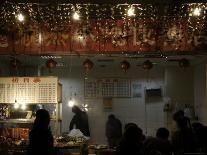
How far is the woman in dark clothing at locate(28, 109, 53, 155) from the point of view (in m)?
7.59

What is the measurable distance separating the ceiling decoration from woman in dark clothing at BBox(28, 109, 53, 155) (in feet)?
9.55

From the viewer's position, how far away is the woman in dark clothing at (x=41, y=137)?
7.59 m

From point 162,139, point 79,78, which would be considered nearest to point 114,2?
point 162,139

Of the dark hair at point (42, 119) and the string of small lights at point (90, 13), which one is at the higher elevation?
the string of small lights at point (90, 13)

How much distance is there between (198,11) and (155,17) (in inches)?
41.9

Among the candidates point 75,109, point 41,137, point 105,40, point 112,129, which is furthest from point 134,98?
point 41,137

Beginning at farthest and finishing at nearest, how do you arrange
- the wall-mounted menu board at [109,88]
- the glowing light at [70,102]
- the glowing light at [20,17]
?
the wall-mounted menu board at [109,88], the glowing light at [70,102], the glowing light at [20,17]

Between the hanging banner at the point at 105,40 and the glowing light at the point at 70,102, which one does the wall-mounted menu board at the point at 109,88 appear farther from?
the hanging banner at the point at 105,40

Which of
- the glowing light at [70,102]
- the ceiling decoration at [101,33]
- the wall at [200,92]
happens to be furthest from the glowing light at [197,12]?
the glowing light at [70,102]

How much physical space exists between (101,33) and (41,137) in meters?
3.57

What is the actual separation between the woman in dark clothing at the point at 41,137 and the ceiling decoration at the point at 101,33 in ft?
9.55

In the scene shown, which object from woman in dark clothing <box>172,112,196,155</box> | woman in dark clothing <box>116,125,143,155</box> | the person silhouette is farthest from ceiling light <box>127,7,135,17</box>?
the person silhouette

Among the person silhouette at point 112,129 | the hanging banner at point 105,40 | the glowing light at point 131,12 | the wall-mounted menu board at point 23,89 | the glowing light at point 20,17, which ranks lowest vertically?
the person silhouette at point 112,129

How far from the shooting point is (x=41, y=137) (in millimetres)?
7605
